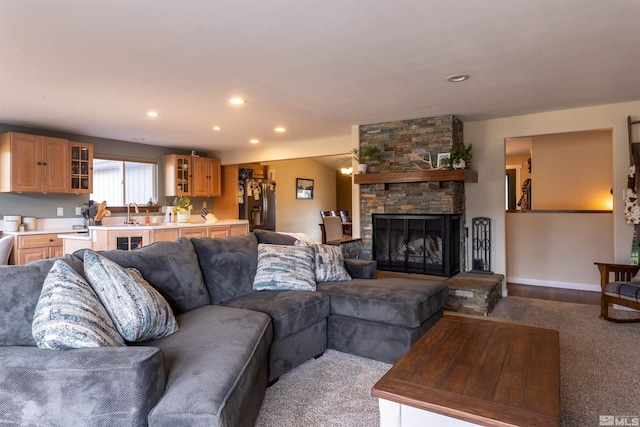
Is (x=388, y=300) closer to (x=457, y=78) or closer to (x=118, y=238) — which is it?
(x=457, y=78)

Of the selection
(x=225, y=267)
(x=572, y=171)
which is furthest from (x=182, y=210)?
(x=572, y=171)

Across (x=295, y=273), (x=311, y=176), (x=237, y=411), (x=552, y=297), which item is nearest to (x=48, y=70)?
(x=295, y=273)

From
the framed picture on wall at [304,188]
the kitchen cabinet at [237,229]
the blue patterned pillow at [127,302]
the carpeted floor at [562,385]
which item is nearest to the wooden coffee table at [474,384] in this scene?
the carpeted floor at [562,385]

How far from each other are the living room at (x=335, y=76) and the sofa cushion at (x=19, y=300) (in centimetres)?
146

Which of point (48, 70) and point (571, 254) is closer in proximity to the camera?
point (48, 70)

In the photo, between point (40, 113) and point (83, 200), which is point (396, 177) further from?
point (83, 200)

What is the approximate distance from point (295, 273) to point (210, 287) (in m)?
0.67

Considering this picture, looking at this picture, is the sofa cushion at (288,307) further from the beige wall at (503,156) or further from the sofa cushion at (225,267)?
the beige wall at (503,156)

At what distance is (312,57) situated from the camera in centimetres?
281

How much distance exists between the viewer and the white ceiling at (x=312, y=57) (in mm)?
2166

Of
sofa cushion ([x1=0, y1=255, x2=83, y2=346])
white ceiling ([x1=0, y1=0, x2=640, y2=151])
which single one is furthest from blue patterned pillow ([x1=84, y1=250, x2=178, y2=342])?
white ceiling ([x1=0, y1=0, x2=640, y2=151])

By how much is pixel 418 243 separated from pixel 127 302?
3.84 metres

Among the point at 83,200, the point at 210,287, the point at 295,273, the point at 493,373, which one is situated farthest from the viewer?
the point at 83,200

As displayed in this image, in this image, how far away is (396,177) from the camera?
15.9ft
